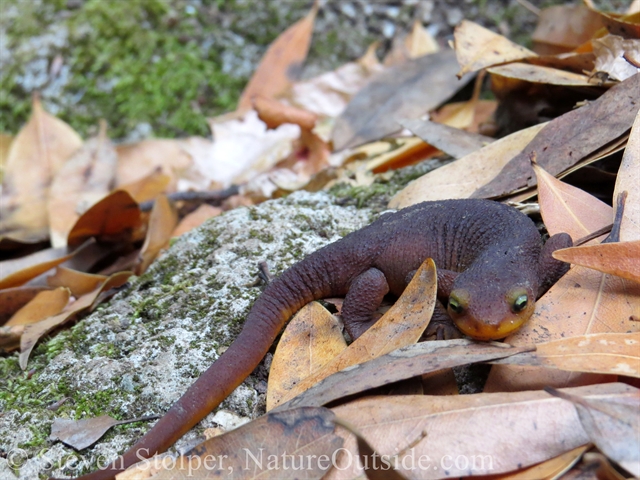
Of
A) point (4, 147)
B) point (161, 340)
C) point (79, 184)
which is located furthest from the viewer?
point (4, 147)

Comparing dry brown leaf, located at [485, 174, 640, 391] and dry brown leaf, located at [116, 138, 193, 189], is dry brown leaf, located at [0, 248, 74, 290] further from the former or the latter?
dry brown leaf, located at [485, 174, 640, 391]

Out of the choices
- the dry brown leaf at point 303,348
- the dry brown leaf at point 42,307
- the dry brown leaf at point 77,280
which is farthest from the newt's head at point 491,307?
the dry brown leaf at point 42,307

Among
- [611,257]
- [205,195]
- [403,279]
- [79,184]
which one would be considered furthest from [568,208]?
[79,184]

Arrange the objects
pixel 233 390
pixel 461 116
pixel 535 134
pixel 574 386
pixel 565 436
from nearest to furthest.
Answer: pixel 565 436 < pixel 574 386 < pixel 233 390 < pixel 535 134 < pixel 461 116

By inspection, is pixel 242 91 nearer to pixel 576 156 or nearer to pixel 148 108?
pixel 148 108

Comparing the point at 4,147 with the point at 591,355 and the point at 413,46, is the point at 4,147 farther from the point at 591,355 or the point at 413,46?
the point at 591,355

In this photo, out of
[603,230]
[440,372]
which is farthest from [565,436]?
[603,230]
